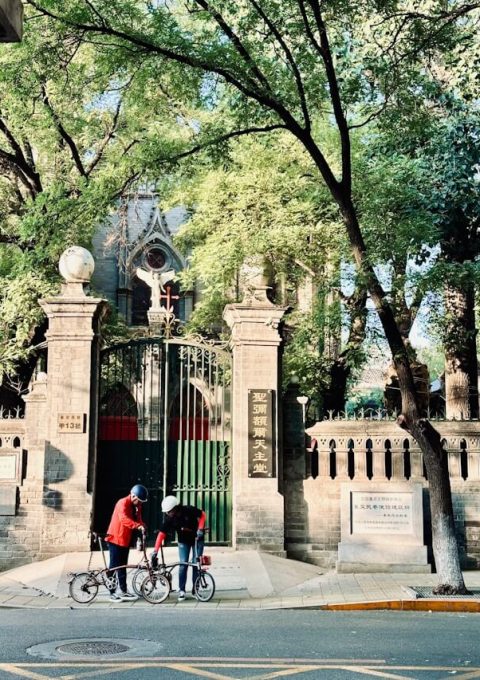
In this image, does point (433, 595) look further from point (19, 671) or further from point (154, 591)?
point (19, 671)

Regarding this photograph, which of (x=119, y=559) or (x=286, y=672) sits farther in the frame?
(x=119, y=559)

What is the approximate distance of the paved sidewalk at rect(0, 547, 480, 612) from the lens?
1173cm

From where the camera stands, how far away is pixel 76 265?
1555 centimetres

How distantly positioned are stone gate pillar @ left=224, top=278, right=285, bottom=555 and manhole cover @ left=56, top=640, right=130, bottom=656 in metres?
6.39

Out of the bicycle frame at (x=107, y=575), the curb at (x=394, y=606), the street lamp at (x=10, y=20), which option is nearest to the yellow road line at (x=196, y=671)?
the bicycle frame at (x=107, y=575)

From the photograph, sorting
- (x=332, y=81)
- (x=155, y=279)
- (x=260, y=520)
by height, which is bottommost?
(x=260, y=520)

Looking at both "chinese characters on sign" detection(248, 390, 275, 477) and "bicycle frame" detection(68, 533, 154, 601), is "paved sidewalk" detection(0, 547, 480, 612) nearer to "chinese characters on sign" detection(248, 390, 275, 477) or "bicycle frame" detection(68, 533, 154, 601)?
"bicycle frame" detection(68, 533, 154, 601)

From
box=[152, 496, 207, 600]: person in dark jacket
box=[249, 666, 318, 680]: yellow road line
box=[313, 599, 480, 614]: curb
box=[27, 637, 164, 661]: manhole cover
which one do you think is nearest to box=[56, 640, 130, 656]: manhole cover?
box=[27, 637, 164, 661]: manhole cover

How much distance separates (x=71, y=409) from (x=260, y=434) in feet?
10.6

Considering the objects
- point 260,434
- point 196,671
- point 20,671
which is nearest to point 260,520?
point 260,434

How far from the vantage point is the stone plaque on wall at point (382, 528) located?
48.2 feet

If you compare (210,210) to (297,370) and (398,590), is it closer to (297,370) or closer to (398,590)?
(297,370)

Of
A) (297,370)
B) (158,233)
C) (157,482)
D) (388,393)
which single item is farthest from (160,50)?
(158,233)

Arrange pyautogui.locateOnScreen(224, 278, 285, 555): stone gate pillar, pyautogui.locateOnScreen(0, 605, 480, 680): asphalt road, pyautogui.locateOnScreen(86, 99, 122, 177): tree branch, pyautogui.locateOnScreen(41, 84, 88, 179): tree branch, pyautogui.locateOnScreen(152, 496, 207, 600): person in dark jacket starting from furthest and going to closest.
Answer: pyautogui.locateOnScreen(86, 99, 122, 177): tree branch, pyautogui.locateOnScreen(41, 84, 88, 179): tree branch, pyautogui.locateOnScreen(224, 278, 285, 555): stone gate pillar, pyautogui.locateOnScreen(152, 496, 207, 600): person in dark jacket, pyautogui.locateOnScreen(0, 605, 480, 680): asphalt road
